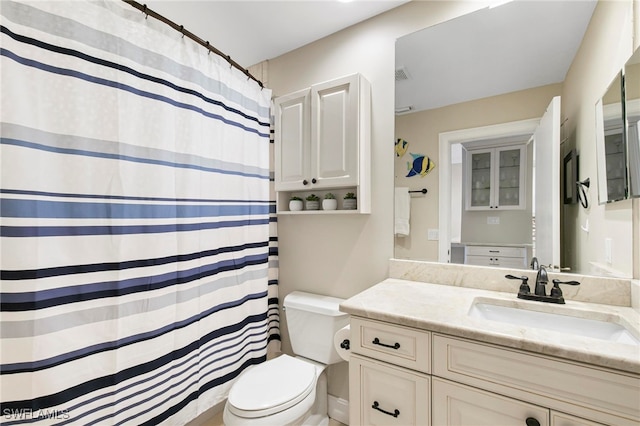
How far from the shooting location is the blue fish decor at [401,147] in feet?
5.36

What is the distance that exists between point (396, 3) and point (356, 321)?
1.71m

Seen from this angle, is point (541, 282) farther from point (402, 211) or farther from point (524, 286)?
point (402, 211)

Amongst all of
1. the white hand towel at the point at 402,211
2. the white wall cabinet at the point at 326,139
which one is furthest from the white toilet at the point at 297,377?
the white wall cabinet at the point at 326,139

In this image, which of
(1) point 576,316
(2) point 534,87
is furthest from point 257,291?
(2) point 534,87

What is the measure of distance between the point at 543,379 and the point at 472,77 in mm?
1372

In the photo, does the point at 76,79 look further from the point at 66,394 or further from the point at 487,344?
the point at 487,344

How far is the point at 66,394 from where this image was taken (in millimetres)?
1018

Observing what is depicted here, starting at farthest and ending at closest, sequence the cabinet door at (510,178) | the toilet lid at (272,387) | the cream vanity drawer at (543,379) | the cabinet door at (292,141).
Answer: the cabinet door at (292,141)
the cabinet door at (510,178)
the toilet lid at (272,387)
the cream vanity drawer at (543,379)

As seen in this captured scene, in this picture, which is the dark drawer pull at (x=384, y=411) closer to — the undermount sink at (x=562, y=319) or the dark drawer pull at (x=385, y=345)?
the dark drawer pull at (x=385, y=345)

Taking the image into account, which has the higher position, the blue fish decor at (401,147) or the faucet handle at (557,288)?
the blue fish decor at (401,147)

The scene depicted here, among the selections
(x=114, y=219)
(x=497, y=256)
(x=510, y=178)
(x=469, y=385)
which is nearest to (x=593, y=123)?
(x=510, y=178)

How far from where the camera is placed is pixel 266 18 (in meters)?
1.72

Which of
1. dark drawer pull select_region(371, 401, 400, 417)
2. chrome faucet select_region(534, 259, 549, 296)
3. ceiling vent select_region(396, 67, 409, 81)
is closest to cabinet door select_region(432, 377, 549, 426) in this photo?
dark drawer pull select_region(371, 401, 400, 417)

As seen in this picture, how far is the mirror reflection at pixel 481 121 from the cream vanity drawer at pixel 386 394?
0.67 metres
